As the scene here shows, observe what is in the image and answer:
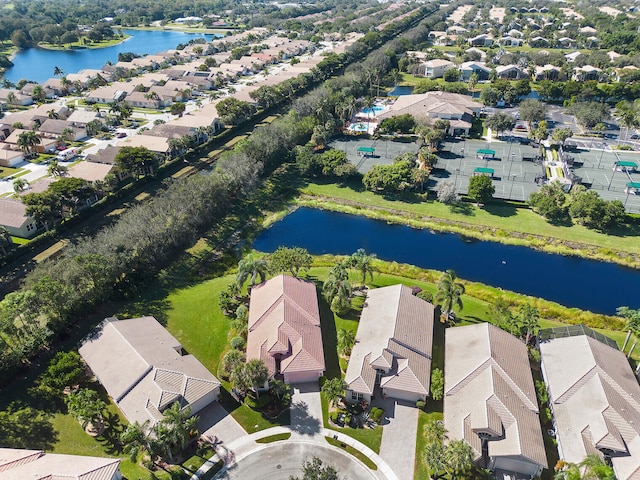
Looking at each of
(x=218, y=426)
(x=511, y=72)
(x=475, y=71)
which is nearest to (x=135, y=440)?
(x=218, y=426)

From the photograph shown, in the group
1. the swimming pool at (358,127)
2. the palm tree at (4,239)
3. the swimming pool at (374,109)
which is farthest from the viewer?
the swimming pool at (374,109)

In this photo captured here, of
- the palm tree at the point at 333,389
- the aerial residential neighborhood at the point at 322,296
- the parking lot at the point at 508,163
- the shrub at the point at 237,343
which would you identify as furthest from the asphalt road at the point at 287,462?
the parking lot at the point at 508,163

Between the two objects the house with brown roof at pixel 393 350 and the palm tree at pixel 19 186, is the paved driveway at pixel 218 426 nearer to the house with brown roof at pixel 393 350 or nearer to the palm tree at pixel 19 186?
the house with brown roof at pixel 393 350

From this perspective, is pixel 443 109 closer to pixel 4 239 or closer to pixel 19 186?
pixel 19 186

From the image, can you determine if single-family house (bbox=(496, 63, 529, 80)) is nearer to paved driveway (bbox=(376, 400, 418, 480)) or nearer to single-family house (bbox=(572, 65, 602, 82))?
single-family house (bbox=(572, 65, 602, 82))

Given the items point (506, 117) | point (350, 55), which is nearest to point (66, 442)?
point (506, 117)

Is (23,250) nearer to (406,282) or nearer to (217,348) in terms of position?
(217,348)

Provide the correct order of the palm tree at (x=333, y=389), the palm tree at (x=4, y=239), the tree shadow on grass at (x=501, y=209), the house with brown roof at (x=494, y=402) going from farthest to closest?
the tree shadow on grass at (x=501, y=209) < the palm tree at (x=4, y=239) < the palm tree at (x=333, y=389) < the house with brown roof at (x=494, y=402)
